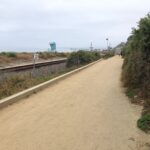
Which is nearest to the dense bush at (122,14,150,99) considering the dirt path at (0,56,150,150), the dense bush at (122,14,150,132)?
the dense bush at (122,14,150,132)

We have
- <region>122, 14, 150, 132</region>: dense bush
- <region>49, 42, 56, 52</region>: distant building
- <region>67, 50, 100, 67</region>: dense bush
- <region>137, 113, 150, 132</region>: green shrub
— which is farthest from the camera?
<region>49, 42, 56, 52</region>: distant building

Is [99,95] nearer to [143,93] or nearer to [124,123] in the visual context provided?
[143,93]

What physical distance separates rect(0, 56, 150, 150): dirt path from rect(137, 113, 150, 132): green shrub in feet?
0.48

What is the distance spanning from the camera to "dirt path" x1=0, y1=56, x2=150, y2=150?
6688 millimetres

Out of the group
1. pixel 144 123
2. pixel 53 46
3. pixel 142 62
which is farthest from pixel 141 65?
pixel 53 46

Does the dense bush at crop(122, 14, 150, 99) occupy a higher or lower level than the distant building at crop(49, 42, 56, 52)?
higher

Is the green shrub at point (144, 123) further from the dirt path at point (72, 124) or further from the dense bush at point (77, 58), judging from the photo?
the dense bush at point (77, 58)

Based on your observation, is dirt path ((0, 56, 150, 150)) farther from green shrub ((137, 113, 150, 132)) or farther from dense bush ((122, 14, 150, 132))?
dense bush ((122, 14, 150, 132))

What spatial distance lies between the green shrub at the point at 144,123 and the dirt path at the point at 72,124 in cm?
15

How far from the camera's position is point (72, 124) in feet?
26.9

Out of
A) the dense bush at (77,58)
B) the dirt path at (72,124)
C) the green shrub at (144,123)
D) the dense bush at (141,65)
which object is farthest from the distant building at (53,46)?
the green shrub at (144,123)

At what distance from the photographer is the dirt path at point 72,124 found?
669 cm

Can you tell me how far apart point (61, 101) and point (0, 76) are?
206 inches

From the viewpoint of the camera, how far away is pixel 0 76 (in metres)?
15.9
